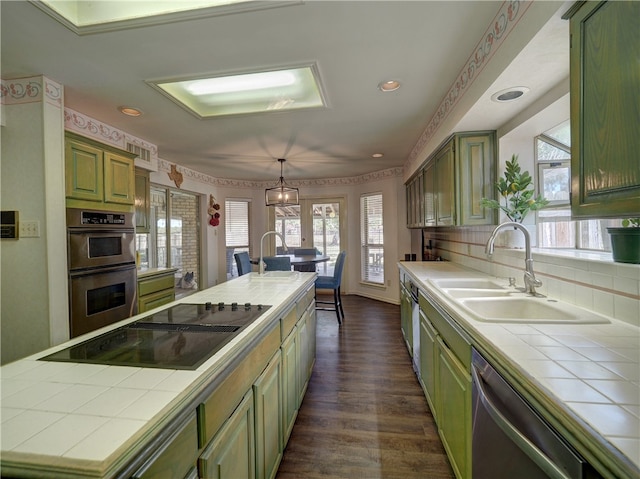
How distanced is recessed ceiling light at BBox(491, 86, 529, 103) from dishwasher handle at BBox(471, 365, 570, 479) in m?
1.57

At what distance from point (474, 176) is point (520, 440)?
2.02 metres

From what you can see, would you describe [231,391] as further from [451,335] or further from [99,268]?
[99,268]

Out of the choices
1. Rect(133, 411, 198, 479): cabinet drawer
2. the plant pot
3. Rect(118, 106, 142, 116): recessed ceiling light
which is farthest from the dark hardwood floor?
Rect(118, 106, 142, 116): recessed ceiling light

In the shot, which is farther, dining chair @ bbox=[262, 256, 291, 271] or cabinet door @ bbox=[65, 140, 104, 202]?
dining chair @ bbox=[262, 256, 291, 271]

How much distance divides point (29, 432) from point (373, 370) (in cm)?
253

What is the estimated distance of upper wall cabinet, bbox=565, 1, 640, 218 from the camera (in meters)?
0.83

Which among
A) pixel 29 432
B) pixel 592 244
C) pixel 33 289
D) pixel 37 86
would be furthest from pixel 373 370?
pixel 37 86

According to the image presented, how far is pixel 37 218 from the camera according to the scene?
6.94 ft

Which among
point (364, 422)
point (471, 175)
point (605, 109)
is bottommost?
point (364, 422)

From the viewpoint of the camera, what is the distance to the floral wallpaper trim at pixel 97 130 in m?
2.66

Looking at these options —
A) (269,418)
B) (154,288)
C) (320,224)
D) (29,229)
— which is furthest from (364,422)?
(320,224)

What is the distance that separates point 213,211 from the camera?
564cm

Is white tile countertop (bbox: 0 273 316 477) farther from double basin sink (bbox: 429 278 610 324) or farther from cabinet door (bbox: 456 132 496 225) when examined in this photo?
cabinet door (bbox: 456 132 496 225)

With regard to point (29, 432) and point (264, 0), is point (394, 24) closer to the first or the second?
point (264, 0)
